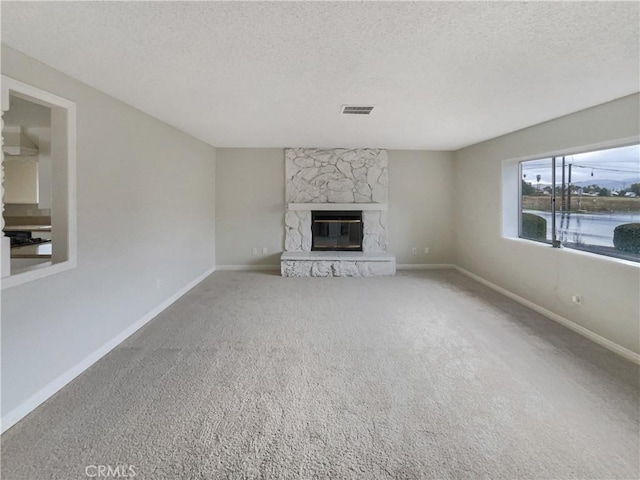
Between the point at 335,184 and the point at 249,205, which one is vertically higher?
the point at 335,184

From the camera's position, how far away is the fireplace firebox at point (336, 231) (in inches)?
246

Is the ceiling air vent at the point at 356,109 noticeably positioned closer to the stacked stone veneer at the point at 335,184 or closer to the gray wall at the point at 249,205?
the stacked stone veneer at the point at 335,184

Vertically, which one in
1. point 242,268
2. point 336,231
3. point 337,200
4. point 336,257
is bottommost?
point 242,268

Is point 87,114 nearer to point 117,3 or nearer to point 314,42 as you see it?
point 117,3

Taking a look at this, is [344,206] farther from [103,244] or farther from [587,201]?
[103,244]

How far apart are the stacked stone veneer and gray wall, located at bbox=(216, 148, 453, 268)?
0.19 metres

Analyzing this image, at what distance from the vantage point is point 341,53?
80.1 inches

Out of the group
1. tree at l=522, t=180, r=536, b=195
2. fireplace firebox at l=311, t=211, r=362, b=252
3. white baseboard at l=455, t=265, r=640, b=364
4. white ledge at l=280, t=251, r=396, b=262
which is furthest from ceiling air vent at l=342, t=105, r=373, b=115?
white baseboard at l=455, t=265, r=640, b=364

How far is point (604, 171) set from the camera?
3.30 m

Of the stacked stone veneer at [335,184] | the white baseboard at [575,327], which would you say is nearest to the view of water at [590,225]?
the white baseboard at [575,327]

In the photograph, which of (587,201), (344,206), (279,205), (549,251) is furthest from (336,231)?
(587,201)

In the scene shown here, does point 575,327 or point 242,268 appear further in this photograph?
point 242,268

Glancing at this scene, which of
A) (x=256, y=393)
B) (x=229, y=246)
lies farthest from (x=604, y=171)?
(x=229, y=246)

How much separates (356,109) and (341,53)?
1.32 meters
